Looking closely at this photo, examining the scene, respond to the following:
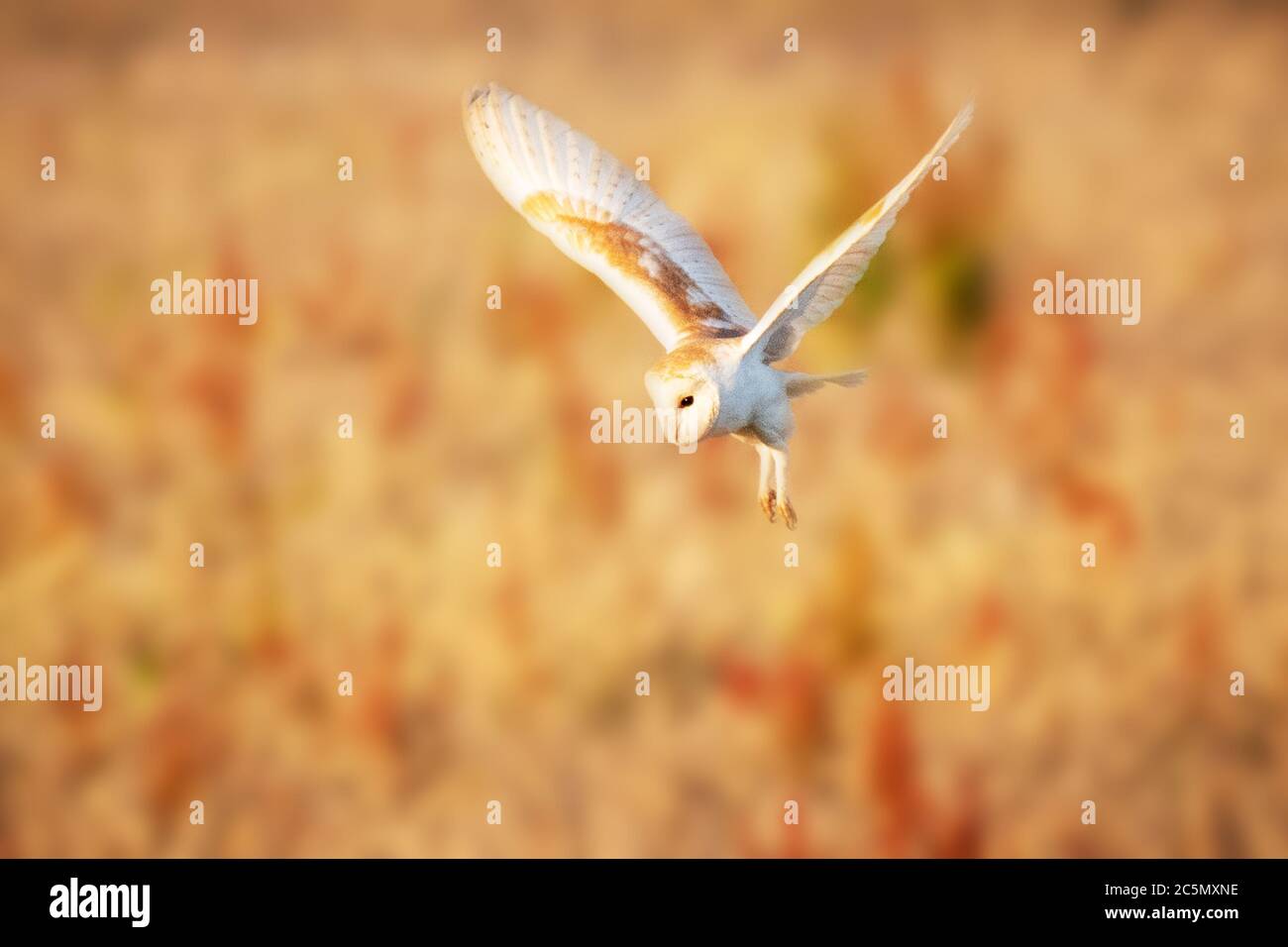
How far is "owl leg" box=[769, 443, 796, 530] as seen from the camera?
138 cm

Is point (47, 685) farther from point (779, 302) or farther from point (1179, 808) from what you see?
point (779, 302)

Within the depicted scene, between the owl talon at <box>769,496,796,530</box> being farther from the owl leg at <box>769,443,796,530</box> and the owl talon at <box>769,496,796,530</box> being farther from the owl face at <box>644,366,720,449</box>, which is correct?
the owl face at <box>644,366,720,449</box>

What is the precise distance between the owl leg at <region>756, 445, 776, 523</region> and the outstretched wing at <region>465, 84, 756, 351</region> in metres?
0.28

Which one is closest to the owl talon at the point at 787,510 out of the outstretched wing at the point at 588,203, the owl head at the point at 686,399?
the owl head at the point at 686,399

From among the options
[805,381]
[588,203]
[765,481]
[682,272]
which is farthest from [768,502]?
[588,203]

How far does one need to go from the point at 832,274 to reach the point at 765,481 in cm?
23

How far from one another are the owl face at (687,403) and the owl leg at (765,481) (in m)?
0.19

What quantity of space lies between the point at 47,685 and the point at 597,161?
7289 millimetres

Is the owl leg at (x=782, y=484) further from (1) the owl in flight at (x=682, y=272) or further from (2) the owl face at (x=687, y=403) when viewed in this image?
(2) the owl face at (x=687, y=403)

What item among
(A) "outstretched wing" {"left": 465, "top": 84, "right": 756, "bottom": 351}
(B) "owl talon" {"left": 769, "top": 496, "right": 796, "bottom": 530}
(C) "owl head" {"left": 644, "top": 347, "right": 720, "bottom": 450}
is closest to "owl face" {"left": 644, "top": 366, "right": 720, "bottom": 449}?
(C) "owl head" {"left": 644, "top": 347, "right": 720, "bottom": 450}

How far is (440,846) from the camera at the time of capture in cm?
767

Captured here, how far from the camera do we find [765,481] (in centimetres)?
149

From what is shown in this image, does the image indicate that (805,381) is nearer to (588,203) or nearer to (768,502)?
(768,502)

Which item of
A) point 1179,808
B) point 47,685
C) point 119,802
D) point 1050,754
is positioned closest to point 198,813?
point 119,802
